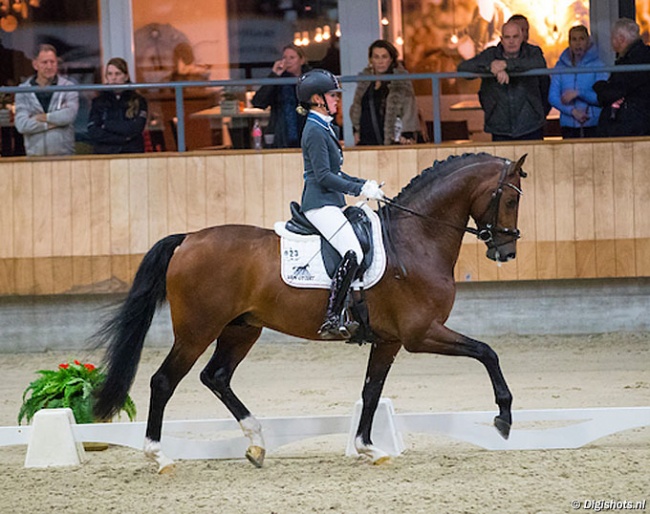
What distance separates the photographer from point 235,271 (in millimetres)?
7211

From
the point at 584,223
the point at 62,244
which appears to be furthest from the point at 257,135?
the point at 584,223

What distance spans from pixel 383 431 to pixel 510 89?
16.4 feet

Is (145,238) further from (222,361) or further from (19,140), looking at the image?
(222,361)

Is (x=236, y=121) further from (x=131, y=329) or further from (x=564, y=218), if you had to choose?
(x=131, y=329)

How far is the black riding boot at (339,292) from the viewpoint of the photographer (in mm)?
7031

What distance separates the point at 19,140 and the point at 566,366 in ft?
18.7

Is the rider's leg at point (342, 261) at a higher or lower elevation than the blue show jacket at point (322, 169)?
lower

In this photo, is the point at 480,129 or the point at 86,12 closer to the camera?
the point at 480,129

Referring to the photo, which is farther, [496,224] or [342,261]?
[496,224]

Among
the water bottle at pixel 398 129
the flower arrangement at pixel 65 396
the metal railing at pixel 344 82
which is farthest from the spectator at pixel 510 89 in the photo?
the flower arrangement at pixel 65 396

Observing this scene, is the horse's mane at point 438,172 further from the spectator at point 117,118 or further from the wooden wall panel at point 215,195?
the spectator at point 117,118

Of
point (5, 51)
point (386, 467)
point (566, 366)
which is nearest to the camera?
point (386, 467)

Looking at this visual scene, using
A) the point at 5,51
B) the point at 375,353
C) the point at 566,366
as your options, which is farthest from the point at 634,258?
the point at 5,51

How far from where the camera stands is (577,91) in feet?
37.6
